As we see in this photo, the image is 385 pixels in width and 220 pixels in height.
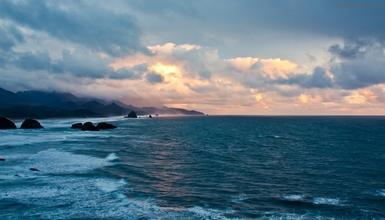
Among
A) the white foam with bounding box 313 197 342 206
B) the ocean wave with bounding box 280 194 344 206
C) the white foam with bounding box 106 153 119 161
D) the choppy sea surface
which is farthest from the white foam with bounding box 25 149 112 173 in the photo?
the white foam with bounding box 313 197 342 206

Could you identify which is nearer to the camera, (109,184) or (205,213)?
(205,213)

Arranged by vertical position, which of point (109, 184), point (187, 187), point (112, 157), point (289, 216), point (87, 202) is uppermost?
point (112, 157)

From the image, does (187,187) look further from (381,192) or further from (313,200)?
(381,192)

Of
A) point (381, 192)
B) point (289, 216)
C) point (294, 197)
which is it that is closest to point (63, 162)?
point (294, 197)

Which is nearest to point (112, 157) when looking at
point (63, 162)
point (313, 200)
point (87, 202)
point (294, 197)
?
point (63, 162)

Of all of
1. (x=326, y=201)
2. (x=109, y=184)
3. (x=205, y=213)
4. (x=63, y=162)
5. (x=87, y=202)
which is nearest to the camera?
(x=205, y=213)

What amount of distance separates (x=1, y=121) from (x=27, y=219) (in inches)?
5359

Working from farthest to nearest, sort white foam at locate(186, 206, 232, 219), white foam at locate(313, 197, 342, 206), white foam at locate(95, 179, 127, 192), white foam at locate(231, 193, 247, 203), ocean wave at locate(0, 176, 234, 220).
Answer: white foam at locate(95, 179, 127, 192) → white foam at locate(231, 193, 247, 203) → white foam at locate(313, 197, 342, 206) → ocean wave at locate(0, 176, 234, 220) → white foam at locate(186, 206, 232, 219)

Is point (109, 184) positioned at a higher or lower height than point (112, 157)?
lower

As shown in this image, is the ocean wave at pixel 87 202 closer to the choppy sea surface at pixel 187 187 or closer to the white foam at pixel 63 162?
the choppy sea surface at pixel 187 187

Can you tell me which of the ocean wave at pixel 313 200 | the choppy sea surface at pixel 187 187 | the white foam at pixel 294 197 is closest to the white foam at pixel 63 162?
the choppy sea surface at pixel 187 187

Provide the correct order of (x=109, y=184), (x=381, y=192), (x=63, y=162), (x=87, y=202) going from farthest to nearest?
(x=63, y=162) < (x=109, y=184) < (x=381, y=192) < (x=87, y=202)

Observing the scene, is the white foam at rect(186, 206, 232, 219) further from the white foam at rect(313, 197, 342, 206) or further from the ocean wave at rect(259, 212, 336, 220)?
the white foam at rect(313, 197, 342, 206)

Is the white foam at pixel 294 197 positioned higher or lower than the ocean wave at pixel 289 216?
higher
